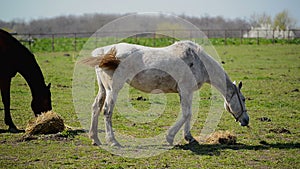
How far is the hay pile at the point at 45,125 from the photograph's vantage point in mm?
8805

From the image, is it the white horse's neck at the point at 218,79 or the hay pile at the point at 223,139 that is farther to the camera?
the white horse's neck at the point at 218,79

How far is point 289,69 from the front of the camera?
21.9m

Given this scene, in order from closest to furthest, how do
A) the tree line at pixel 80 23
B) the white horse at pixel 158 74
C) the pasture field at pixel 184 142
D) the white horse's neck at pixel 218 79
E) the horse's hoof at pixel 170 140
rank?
the pasture field at pixel 184 142, the white horse at pixel 158 74, the horse's hoof at pixel 170 140, the white horse's neck at pixel 218 79, the tree line at pixel 80 23

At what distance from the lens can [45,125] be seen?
891 centimetres

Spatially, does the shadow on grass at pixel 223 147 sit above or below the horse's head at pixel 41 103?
below

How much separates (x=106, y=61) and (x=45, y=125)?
7.14ft

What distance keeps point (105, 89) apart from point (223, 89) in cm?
250

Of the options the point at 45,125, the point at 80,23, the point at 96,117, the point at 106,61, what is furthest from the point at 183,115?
the point at 80,23

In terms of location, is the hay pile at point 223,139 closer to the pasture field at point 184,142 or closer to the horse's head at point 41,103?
the pasture field at point 184,142

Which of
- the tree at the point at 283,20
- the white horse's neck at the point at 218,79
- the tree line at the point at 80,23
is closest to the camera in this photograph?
the white horse's neck at the point at 218,79

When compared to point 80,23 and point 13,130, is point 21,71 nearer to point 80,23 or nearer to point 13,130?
point 13,130

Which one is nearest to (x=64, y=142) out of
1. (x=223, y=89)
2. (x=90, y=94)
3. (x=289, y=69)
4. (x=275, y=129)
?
(x=223, y=89)

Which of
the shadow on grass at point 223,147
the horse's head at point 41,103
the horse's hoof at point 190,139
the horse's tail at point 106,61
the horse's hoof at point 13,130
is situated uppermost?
the horse's tail at point 106,61

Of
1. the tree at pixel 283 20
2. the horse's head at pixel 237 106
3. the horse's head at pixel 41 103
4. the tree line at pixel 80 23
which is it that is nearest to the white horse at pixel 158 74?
the horse's head at pixel 237 106
